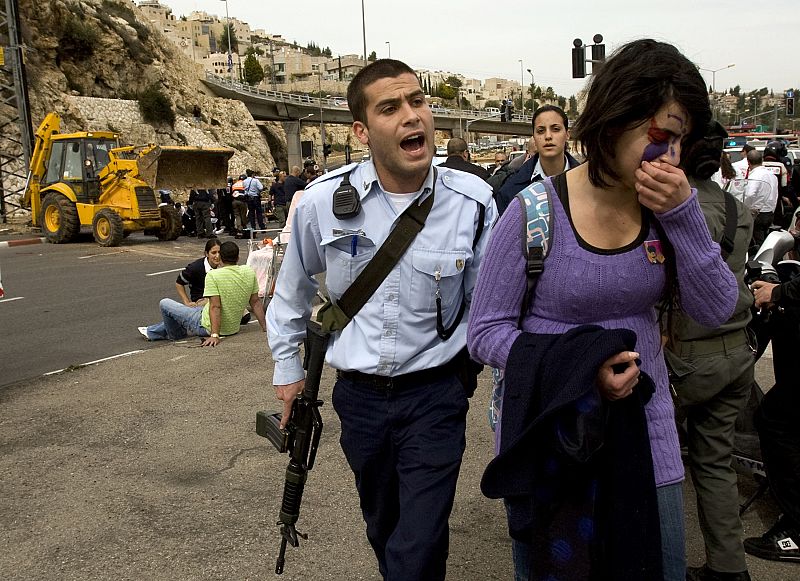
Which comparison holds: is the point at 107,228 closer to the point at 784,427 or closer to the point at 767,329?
the point at 767,329

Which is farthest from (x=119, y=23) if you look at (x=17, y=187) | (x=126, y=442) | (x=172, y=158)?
(x=126, y=442)

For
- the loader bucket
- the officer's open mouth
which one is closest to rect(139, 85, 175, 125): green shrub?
the loader bucket

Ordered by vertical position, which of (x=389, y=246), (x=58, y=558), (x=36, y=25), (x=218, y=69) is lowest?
(x=58, y=558)

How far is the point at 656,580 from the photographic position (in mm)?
1952

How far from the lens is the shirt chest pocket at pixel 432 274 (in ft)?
8.86

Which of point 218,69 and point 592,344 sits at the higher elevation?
point 218,69

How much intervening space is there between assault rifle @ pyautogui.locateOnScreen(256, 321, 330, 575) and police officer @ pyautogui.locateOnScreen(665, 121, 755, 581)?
4.60 feet

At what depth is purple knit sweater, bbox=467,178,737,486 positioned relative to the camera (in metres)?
1.96

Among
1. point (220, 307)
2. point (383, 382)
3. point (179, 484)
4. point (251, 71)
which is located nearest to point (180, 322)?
point (220, 307)

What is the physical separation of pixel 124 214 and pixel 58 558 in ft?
58.7

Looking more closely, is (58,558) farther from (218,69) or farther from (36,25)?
(218,69)

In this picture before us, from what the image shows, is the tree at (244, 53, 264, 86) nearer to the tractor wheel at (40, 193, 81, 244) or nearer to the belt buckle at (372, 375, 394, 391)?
the tractor wheel at (40, 193, 81, 244)

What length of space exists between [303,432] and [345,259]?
0.67 metres

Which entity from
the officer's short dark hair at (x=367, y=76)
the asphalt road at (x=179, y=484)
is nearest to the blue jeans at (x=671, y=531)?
the asphalt road at (x=179, y=484)
